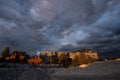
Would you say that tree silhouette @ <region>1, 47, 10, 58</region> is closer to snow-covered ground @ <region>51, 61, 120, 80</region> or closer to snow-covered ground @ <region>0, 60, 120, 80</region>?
snow-covered ground @ <region>0, 60, 120, 80</region>

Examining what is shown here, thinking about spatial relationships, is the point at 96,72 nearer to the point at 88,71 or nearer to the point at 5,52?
the point at 88,71

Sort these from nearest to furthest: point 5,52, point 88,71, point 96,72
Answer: point 96,72 → point 88,71 → point 5,52

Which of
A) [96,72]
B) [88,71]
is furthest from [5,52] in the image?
[96,72]

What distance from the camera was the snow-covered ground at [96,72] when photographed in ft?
165

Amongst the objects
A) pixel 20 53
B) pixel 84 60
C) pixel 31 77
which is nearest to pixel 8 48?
pixel 20 53

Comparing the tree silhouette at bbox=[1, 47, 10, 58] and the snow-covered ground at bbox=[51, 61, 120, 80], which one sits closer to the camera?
the snow-covered ground at bbox=[51, 61, 120, 80]

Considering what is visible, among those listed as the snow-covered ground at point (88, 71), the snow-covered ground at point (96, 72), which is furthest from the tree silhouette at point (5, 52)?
the snow-covered ground at point (96, 72)

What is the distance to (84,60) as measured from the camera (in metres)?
94.6

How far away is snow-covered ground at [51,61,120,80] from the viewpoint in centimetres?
5022

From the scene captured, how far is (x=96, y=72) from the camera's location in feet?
199

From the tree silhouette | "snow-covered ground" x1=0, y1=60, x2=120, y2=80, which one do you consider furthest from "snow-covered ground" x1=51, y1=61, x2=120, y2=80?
the tree silhouette

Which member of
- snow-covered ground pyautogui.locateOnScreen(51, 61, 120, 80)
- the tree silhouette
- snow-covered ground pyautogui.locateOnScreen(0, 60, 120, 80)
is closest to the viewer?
snow-covered ground pyautogui.locateOnScreen(0, 60, 120, 80)

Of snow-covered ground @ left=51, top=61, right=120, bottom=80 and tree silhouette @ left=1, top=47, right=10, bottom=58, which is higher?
tree silhouette @ left=1, top=47, right=10, bottom=58

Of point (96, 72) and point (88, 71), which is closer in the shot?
point (96, 72)
